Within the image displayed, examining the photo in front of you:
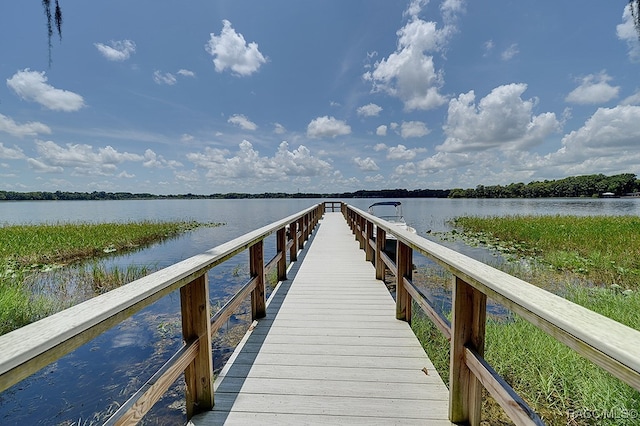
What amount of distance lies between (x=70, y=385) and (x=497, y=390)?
4.41 m

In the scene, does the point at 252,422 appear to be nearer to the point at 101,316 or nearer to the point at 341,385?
the point at 341,385

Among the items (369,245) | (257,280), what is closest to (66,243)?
(369,245)

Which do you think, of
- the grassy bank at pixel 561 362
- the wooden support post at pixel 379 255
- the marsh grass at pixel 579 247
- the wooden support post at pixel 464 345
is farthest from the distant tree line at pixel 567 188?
the wooden support post at pixel 464 345

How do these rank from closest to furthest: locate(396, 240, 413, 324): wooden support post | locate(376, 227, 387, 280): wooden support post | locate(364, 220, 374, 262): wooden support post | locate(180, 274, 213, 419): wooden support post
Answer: locate(180, 274, 213, 419): wooden support post, locate(396, 240, 413, 324): wooden support post, locate(376, 227, 387, 280): wooden support post, locate(364, 220, 374, 262): wooden support post

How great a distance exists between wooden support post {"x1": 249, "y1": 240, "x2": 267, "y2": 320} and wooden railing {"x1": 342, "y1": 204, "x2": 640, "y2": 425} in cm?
161

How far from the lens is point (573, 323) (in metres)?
0.90

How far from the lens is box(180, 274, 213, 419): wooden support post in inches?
70.8

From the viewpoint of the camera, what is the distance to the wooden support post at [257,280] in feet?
10.6

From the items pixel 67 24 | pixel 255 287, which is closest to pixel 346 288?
pixel 255 287

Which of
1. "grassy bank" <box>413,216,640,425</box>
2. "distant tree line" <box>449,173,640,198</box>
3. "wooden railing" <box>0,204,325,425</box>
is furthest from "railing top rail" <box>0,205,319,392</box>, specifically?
"distant tree line" <box>449,173,640,198</box>

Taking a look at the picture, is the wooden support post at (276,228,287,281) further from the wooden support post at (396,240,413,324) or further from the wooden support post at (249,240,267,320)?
the wooden support post at (396,240,413,324)

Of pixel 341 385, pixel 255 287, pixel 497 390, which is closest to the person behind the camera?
pixel 497 390

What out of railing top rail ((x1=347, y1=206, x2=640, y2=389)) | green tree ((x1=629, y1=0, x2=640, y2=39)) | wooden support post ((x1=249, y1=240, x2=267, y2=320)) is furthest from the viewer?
wooden support post ((x1=249, y1=240, x2=267, y2=320))

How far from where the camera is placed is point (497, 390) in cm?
137
